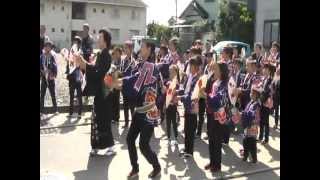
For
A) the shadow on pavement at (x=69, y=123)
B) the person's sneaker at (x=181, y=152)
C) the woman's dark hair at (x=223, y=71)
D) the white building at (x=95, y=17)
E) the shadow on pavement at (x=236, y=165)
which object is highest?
the white building at (x=95, y=17)

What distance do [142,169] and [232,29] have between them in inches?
1013

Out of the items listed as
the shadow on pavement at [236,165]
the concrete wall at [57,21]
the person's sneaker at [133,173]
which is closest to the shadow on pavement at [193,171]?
the shadow on pavement at [236,165]

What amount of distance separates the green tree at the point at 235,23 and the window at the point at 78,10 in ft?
57.2

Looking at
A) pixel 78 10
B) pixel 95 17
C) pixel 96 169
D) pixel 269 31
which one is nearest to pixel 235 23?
pixel 269 31

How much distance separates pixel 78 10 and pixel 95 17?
1.65m

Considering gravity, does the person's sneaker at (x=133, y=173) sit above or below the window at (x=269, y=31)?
below

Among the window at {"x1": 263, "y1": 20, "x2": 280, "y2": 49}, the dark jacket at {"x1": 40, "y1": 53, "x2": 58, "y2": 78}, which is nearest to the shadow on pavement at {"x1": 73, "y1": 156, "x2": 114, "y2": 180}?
the dark jacket at {"x1": 40, "y1": 53, "x2": 58, "y2": 78}

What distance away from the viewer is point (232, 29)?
31859 millimetres

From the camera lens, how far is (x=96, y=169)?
7.00 metres

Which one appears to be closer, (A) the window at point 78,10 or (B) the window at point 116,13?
(A) the window at point 78,10

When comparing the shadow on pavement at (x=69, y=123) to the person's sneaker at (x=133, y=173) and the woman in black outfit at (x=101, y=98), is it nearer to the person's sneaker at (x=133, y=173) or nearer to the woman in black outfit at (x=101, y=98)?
the woman in black outfit at (x=101, y=98)

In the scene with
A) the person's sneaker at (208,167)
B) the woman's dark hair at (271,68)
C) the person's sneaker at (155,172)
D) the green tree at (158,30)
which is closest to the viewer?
the person's sneaker at (155,172)

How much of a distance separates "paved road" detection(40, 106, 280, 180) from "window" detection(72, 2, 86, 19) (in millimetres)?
38409

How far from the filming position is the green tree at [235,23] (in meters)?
31.5
